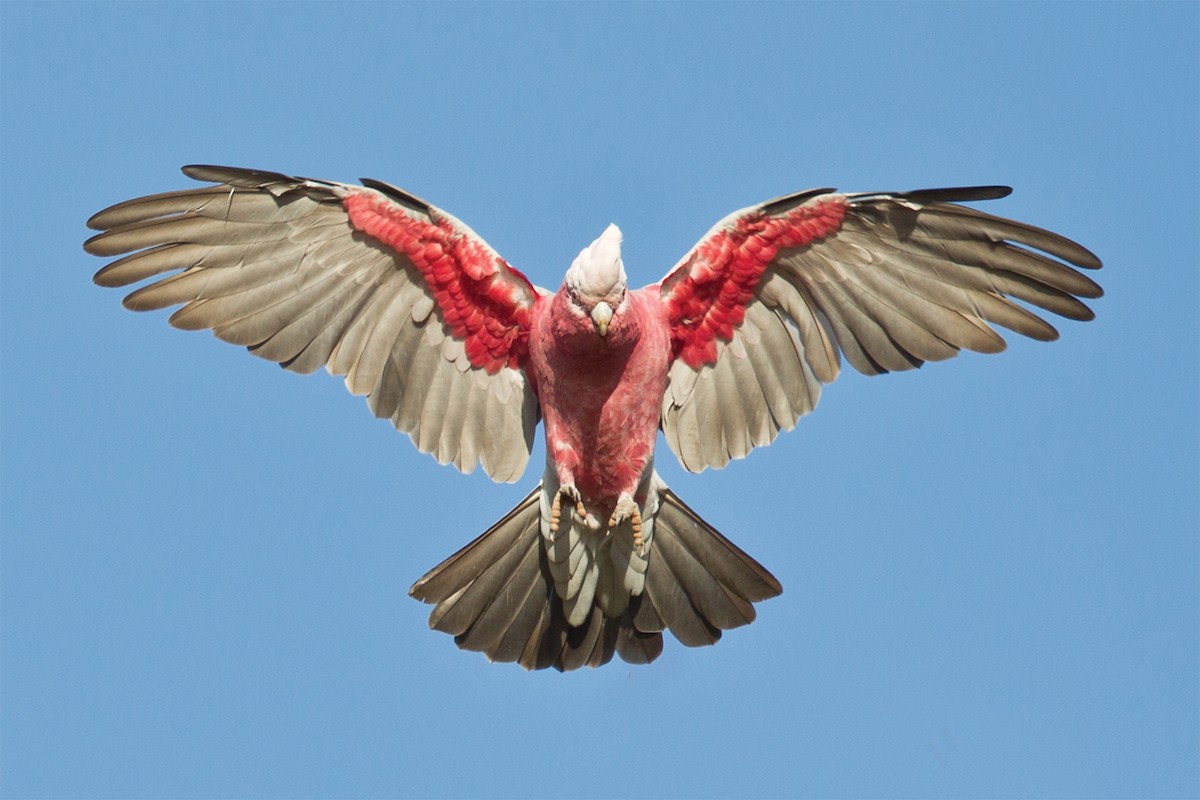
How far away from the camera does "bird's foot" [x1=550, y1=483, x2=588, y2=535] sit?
38.7 feet

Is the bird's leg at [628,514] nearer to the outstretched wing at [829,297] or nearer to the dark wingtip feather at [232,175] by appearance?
the outstretched wing at [829,297]

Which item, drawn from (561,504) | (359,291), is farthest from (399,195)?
(561,504)

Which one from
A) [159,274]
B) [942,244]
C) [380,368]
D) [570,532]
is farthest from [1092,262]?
[159,274]

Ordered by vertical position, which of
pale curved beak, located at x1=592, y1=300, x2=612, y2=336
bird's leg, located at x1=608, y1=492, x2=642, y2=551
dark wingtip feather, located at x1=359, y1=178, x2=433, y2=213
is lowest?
bird's leg, located at x1=608, y1=492, x2=642, y2=551

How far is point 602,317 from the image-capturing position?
11.2m

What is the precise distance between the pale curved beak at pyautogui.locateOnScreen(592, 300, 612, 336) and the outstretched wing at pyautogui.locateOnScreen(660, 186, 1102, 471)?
Answer: 0.93 meters

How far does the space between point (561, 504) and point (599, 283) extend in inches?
66.1

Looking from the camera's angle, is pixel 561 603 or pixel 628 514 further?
pixel 561 603

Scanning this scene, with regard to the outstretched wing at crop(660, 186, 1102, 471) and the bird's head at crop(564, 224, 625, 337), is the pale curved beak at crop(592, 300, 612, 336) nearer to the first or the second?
the bird's head at crop(564, 224, 625, 337)

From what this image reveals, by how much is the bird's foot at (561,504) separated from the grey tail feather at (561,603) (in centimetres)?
45

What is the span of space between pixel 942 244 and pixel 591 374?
96.1 inches

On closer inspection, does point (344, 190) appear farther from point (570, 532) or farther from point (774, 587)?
point (774, 587)

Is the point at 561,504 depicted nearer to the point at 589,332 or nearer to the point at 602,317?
the point at 589,332

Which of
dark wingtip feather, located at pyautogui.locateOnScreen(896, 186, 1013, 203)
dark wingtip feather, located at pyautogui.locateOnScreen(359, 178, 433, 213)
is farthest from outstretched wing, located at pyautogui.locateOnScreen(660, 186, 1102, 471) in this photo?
dark wingtip feather, located at pyautogui.locateOnScreen(359, 178, 433, 213)
